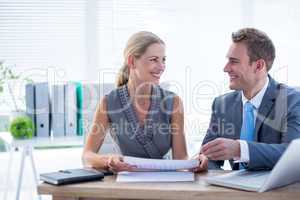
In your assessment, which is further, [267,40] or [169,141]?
[169,141]

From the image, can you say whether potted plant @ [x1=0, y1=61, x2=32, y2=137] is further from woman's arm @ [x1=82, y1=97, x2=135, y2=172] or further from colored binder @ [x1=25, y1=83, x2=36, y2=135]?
woman's arm @ [x1=82, y1=97, x2=135, y2=172]

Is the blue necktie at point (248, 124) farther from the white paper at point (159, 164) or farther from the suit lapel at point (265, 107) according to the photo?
the white paper at point (159, 164)

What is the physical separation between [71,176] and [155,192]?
0.85 feet

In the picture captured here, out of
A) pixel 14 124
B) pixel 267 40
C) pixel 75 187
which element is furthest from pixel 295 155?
pixel 14 124

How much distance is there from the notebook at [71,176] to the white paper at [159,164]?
0.12 meters

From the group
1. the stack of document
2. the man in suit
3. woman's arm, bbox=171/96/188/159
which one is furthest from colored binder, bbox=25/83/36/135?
the stack of document

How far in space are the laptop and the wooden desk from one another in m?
0.02

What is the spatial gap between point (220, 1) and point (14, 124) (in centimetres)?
182

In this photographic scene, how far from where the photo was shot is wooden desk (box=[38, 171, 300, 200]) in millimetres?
1235

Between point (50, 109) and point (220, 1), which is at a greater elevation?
point (220, 1)

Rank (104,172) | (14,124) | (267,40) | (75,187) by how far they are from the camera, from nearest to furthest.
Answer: (75,187)
(104,172)
(267,40)
(14,124)

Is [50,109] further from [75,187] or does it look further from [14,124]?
[75,187]

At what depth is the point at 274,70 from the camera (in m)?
3.64

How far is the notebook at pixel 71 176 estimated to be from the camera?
4.30 feet
